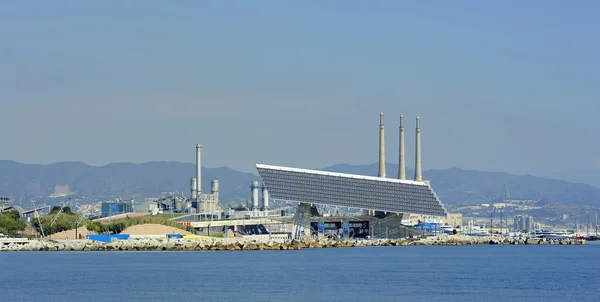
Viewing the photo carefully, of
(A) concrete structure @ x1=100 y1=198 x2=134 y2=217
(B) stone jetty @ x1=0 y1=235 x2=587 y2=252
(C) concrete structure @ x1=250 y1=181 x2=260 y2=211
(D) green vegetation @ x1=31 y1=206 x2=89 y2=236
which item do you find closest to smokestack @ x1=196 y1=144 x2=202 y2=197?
(C) concrete structure @ x1=250 y1=181 x2=260 y2=211

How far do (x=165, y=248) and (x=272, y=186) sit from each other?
20.7m

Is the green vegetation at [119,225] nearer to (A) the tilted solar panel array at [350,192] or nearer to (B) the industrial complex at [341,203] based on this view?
(B) the industrial complex at [341,203]

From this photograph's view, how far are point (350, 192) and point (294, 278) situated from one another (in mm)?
59765

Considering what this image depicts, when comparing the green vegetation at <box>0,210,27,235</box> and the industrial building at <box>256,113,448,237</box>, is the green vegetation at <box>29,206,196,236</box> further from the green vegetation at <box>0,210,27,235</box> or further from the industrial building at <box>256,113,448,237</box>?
the industrial building at <box>256,113,448,237</box>

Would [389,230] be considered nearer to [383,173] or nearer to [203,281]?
[383,173]

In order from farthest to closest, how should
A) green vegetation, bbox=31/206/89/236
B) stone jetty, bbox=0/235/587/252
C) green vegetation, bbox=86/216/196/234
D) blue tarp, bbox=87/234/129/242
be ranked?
1. green vegetation, bbox=86/216/196/234
2. green vegetation, bbox=31/206/89/236
3. blue tarp, bbox=87/234/129/242
4. stone jetty, bbox=0/235/587/252

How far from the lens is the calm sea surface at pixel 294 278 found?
1917 inches

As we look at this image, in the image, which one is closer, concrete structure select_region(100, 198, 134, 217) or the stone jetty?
the stone jetty

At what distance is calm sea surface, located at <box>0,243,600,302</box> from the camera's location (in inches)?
1917

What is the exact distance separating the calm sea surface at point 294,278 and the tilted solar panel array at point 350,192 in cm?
3152

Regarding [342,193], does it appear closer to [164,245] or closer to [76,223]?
[164,245]

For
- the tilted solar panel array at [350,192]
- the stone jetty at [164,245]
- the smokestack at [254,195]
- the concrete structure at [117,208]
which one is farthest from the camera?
the smokestack at [254,195]

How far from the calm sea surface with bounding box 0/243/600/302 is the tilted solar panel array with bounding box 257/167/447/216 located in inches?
1241

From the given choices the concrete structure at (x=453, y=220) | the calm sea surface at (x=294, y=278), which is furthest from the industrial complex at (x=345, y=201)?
the concrete structure at (x=453, y=220)
